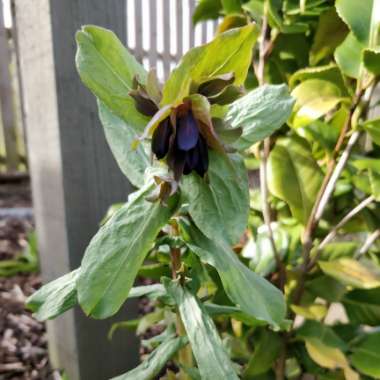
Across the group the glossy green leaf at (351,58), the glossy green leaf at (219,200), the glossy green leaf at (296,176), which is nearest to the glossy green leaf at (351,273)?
the glossy green leaf at (296,176)

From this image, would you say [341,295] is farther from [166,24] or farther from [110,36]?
[166,24]

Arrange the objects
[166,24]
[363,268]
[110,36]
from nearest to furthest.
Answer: [110,36] → [363,268] → [166,24]

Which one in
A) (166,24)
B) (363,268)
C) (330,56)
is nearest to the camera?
(363,268)

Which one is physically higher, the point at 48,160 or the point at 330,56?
the point at 330,56

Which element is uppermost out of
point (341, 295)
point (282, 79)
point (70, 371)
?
point (282, 79)

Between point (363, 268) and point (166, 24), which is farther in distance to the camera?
point (166, 24)

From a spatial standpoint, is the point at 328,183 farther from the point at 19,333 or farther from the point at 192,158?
the point at 19,333

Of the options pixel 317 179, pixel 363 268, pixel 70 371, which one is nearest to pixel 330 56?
Answer: pixel 317 179
